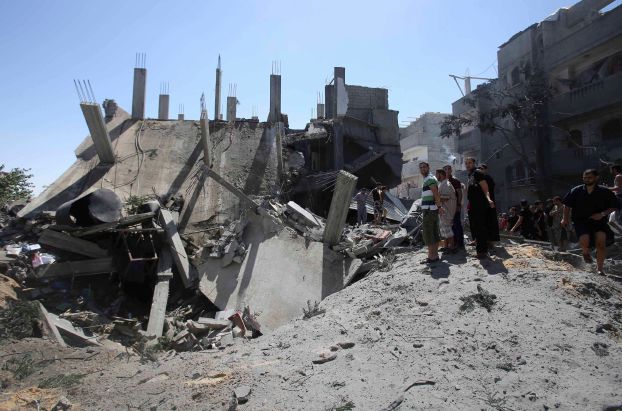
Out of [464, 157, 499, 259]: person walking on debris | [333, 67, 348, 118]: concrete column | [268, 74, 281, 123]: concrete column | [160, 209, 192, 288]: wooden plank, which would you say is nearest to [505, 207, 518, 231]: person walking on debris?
[464, 157, 499, 259]: person walking on debris

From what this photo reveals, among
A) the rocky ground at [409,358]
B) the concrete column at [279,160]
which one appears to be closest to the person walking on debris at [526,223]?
the rocky ground at [409,358]

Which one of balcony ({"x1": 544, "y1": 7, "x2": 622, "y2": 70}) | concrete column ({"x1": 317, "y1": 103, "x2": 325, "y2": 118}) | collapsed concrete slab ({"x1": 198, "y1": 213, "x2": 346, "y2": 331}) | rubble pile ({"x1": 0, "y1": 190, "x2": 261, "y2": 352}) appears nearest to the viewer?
collapsed concrete slab ({"x1": 198, "y1": 213, "x2": 346, "y2": 331})

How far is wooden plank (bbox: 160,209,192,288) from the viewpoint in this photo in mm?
8148

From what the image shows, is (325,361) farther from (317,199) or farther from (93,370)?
(317,199)

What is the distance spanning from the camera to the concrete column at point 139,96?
1484cm

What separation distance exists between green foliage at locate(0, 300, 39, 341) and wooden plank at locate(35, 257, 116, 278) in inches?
61.5

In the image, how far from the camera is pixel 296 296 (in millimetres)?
6738

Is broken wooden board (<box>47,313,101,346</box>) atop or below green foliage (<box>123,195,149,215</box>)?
below

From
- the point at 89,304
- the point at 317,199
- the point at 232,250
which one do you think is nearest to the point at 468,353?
the point at 232,250

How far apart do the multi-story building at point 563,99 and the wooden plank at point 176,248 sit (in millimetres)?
16470

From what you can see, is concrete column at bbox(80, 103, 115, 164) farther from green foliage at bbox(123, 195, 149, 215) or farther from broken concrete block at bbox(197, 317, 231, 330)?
broken concrete block at bbox(197, 317, 231, 330)

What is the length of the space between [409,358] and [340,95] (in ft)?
58.9

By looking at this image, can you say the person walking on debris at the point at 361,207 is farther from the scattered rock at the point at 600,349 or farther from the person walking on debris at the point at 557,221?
the scattered rock at the point at 600,349

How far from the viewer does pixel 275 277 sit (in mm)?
7148
